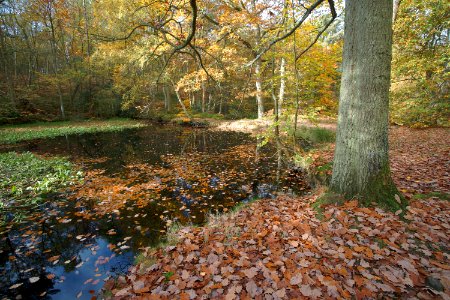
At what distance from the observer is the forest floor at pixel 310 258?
2447mm

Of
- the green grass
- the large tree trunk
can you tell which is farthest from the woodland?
the green grass

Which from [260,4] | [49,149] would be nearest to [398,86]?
[260,4]

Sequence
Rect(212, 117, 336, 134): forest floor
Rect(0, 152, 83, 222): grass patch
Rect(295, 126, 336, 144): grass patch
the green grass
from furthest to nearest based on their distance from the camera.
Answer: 1. Rect(212, 117, 336, 134): forest floor
2. the green grass
3. Rect(295, 126, 336, 144): grass patch
4. Rect(0, 152, 83, 222): grass patch

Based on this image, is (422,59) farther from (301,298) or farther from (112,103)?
(112,103)

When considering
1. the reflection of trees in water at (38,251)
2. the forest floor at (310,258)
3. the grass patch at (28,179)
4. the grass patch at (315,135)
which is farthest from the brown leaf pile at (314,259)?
the grass patch at (315,135)

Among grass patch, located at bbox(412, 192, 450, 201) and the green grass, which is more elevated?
the green grass

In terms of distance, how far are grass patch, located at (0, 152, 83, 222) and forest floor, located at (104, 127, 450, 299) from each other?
4672 millimetres

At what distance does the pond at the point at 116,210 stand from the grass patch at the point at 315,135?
4190 mm

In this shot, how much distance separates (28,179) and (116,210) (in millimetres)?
4297

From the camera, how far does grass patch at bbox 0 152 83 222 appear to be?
617 cm

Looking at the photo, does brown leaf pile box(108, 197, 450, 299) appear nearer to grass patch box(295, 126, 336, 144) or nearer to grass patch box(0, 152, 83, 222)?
grass patch box(0, 152, 83, 222)

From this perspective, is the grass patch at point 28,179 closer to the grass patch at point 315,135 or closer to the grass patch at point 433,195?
the grass patch at point 433,195

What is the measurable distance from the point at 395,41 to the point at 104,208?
14.7m

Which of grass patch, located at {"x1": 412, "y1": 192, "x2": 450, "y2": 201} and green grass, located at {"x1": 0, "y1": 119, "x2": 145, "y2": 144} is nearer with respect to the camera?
grass patch, located at {"x1": 412, "y1": 192, "x2": 450, "y2": 201}
